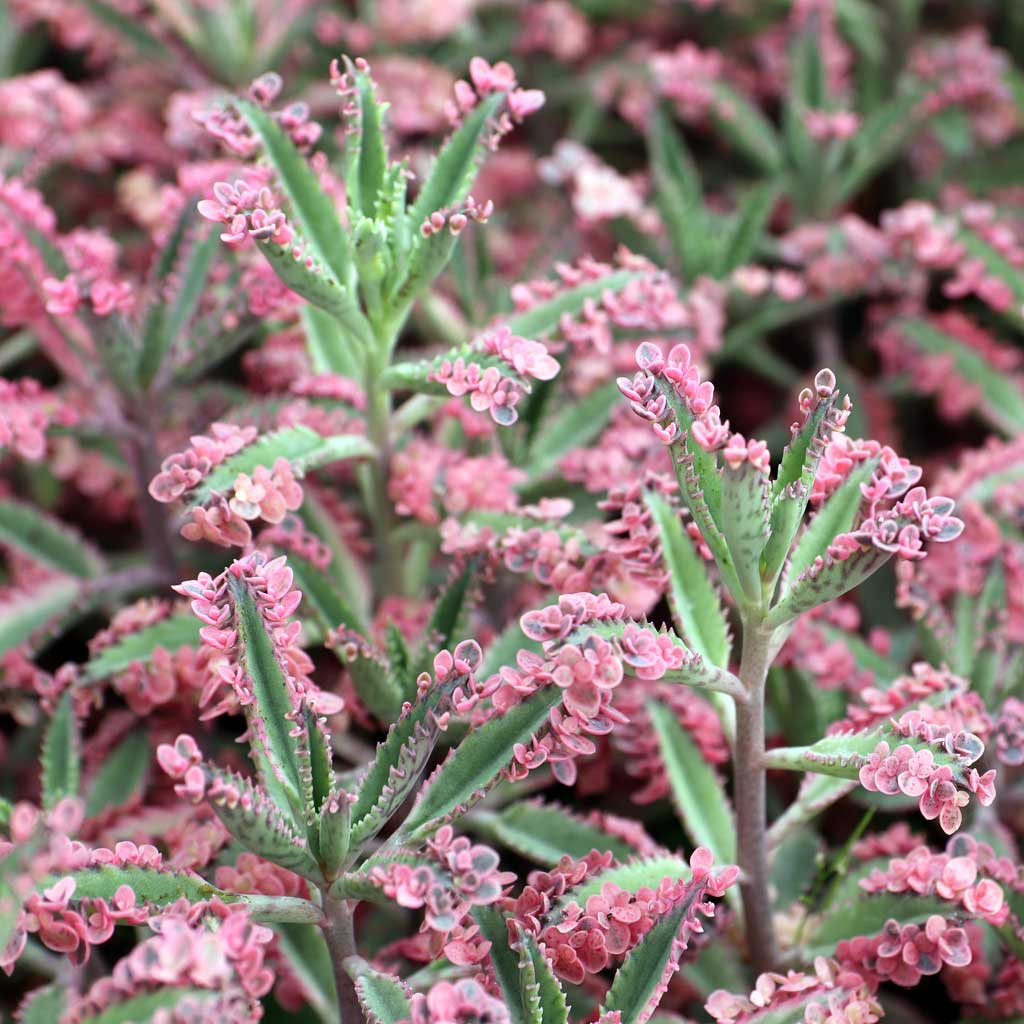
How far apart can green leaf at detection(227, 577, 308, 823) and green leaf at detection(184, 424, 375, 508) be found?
110 mm

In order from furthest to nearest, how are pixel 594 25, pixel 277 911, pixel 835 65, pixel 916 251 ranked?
pixel 594 25 < pixel 835 65 < pixel 916 251 < pixel 277 911

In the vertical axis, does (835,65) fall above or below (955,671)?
above

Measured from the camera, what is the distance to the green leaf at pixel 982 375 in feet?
4.58

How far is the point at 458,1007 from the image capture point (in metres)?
0.69

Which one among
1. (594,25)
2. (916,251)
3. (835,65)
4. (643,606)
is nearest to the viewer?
(643,606)

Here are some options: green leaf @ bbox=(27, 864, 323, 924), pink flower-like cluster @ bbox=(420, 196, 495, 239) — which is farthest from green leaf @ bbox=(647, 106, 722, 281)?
green leaf @ bbox=(27, 864, 323, 924)

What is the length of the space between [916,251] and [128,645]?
921 mm

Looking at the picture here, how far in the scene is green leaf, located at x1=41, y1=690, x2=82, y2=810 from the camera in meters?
0.99

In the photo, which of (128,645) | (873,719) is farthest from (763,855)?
(128,645)

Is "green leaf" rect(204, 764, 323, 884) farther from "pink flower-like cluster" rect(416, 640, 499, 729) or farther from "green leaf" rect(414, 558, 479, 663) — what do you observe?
"green leaf" rect(414, 558, 479, 663)

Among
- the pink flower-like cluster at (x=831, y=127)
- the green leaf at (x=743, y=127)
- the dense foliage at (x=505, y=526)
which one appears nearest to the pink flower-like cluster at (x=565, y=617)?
the dense foliage at (x=505, y=526)

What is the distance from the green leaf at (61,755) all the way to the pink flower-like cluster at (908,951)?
61 centimetres

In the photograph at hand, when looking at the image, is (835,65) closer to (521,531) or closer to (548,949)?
(521,531)

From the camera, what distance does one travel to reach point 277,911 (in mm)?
789
